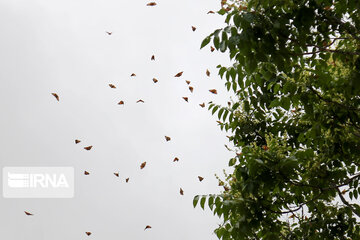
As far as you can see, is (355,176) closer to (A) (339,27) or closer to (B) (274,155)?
(B) (274,155)

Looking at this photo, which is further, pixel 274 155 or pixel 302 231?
pixel 302 231

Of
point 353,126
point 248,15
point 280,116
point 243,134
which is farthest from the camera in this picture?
point 243,134

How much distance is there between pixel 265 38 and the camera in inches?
153

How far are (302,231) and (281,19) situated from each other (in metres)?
3.16

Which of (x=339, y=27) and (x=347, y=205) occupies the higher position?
(x=339, y=27)

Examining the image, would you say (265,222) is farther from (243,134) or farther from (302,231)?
(243,134)

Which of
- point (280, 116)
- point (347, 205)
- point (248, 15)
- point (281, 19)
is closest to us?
point (248, 15)

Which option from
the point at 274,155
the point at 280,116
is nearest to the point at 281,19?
the point at 274,155

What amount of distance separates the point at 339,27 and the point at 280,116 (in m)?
1.98

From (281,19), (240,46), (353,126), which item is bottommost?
(353,126)

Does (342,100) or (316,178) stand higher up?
(342,100)

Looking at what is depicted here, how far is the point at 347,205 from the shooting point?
225 inches

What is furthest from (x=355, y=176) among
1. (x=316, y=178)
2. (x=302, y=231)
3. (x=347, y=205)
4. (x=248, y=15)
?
(x=248, y=15)

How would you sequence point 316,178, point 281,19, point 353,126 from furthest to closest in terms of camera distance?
point 316,178 → point 353,126 → point 281,19
